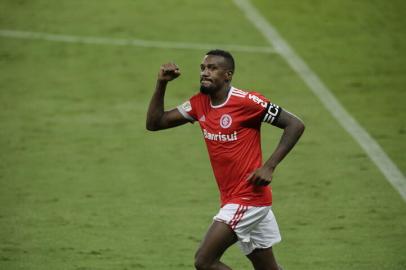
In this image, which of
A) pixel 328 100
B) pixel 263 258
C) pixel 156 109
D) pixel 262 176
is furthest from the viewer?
pixel 328 100

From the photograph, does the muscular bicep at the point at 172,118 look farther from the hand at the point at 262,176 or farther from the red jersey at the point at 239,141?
the hand at the point at 262,176

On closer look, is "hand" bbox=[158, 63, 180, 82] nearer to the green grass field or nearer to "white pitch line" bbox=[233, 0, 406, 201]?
the green grass field

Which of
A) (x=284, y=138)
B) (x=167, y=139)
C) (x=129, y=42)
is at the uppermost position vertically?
(x=284, y=138)

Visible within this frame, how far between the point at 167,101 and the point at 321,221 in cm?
585

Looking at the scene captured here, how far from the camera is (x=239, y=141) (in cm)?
844

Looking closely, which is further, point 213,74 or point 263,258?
point 263,258

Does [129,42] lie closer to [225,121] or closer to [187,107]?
[187,107]

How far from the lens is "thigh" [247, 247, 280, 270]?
28.2 feet

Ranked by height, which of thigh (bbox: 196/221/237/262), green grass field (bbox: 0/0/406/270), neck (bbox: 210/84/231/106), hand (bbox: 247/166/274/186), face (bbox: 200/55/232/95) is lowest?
green grass field (bbox: 0/0/406/270)

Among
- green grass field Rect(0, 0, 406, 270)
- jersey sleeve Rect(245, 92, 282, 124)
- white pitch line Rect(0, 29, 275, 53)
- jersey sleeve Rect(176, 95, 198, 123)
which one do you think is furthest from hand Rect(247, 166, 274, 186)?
white pitch line Rect(0, 29, 275, 53)

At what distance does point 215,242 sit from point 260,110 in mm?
Result: 1159

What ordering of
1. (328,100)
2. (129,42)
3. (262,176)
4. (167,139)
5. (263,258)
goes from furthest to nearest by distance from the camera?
1. (129,42)
2. (328,100)
3. (167,139)
4. (263,258)
5. (262,176)

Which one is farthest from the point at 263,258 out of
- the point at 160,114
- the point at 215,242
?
the point at 160,114

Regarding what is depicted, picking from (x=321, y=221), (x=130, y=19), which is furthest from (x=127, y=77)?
(x=321, y=221)
